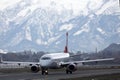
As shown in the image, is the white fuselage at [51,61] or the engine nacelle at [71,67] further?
the engine nacelle at [71,67]

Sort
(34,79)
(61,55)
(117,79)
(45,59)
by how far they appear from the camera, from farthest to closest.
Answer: (61,55) → (45,59) → (34,79) → (117,79)

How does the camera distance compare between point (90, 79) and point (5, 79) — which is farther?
point (5, 79)

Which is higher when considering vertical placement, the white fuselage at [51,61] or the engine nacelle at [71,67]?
the white fuselage at [51,61]

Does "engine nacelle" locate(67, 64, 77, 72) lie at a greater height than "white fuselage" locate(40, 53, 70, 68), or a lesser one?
lesser

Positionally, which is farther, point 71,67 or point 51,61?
point 71,67

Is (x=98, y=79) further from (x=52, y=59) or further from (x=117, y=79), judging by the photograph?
(x=52, y=59)

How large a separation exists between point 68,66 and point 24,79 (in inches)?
1033

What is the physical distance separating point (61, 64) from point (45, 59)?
5100 millimetres

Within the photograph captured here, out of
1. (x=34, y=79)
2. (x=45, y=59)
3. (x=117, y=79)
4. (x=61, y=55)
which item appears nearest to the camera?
(x=117, y=79)

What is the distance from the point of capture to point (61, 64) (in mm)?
94688

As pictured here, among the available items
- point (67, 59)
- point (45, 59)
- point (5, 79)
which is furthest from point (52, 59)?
point (5, 79)

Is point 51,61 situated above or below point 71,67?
above

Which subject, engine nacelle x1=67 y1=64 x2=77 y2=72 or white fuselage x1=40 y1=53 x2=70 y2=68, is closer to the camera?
white fuselage x1=40 y1=53 x2=70 y2=68

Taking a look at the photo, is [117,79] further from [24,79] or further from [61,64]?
[61,64]
